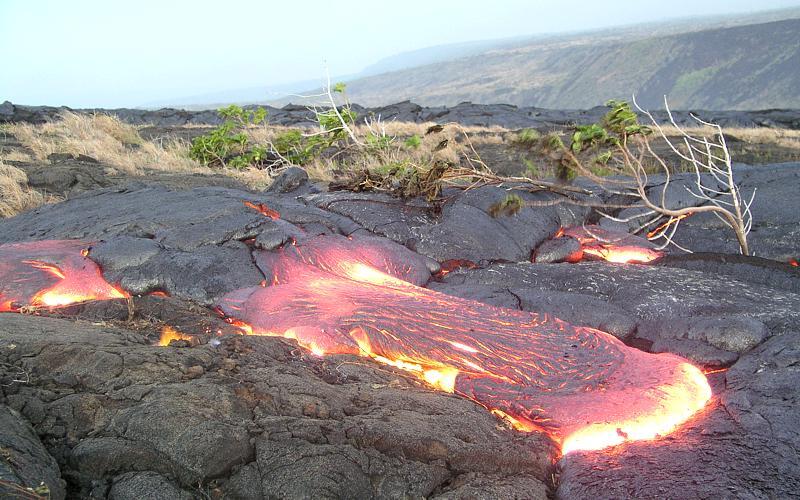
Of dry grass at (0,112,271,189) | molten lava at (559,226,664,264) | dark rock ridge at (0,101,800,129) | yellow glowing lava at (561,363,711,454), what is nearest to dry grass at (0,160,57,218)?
dry grass at (0,112,271,189)

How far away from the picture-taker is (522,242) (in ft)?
17.9

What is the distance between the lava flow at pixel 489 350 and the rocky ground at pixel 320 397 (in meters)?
0.16

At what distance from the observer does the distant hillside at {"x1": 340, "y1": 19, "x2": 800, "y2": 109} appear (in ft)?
172

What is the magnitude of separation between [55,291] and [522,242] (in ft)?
12.9

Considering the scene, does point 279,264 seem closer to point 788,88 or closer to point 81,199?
point 81,199

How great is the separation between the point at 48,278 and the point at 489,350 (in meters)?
3.11

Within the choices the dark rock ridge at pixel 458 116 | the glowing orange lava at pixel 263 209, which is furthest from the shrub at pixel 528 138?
the dark rock ridge at pixel 458 116

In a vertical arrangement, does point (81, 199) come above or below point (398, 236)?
above

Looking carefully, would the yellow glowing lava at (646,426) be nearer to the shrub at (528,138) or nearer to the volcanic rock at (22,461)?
the volcanic rock at (22,461)

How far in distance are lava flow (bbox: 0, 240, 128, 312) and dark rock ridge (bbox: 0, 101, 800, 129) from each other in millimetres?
16616

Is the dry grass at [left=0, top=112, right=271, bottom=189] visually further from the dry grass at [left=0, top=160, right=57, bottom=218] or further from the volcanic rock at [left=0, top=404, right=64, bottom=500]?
the volcanic rock at [left=0, top=404, right=64, bottom=500]

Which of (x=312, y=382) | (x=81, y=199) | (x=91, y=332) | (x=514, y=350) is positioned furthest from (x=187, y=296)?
(x=81, y=199)

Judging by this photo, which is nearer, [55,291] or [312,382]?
[312,382]

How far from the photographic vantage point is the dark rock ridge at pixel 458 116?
1972 centimetres
